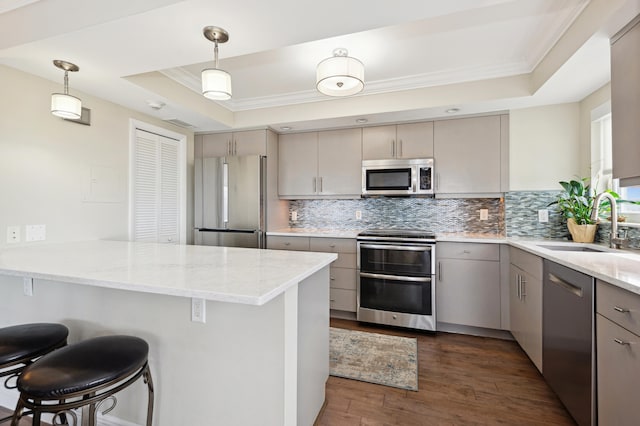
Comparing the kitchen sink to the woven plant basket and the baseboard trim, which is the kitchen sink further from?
the baseboard trim

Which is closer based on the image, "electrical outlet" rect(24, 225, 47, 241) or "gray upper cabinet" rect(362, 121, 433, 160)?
"electrical outlet" rect(24, 225, 47, 241)

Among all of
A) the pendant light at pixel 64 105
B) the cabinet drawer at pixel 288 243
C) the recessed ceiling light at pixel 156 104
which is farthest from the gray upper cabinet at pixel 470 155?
the pendant light at pixel 64 105

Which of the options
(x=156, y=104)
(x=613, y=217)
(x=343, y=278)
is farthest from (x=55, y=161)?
(x=613, y=217)

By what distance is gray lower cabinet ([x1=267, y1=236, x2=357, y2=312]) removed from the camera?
320cm

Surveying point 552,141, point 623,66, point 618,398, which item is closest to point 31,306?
point 618,398

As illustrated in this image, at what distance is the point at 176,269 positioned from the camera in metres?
1.38

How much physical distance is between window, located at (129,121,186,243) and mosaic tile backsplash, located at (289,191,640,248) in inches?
56.5

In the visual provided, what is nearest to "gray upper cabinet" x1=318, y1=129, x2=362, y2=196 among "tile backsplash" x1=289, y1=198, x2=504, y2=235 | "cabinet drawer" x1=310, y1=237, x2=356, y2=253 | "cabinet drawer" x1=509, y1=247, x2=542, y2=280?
"tile backsplash" x1=289, y1=198, x2=504, y2=235

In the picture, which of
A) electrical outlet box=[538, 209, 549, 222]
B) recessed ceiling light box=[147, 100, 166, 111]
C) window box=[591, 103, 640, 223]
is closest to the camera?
window box=[591, 103, 640, 223]

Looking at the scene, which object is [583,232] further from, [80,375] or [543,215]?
[80,375]

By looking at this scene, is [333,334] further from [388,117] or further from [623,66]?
[623,66]

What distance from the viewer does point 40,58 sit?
1933 mm

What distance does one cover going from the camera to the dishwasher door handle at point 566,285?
156cm

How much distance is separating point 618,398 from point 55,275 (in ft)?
8.17
